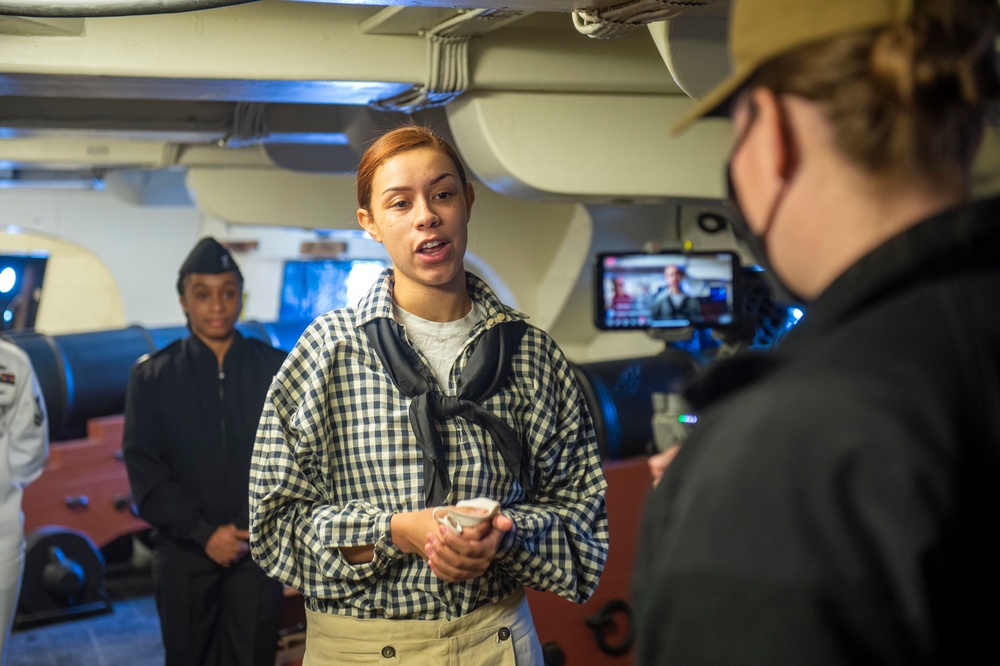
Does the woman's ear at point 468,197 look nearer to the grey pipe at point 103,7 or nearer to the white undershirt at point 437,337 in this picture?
the white undershirt at point 437,337

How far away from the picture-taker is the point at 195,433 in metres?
3.18

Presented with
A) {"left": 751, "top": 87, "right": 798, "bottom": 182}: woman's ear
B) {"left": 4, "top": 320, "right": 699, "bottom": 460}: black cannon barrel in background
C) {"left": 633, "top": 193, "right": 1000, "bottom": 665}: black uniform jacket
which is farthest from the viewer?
{"left": 4, "top": 320, "right": 699, "bottom": 460}: black cannon barrel in background

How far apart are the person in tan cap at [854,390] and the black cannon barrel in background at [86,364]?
4540mm

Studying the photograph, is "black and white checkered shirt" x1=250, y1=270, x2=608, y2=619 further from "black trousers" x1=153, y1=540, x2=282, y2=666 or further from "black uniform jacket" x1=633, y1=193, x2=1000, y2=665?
"black trousers" x1=153, y1=540, x2=282, y2=666

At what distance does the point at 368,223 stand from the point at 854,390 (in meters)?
1.24

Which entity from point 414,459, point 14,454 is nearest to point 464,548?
point 414,459

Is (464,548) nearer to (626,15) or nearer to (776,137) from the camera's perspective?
(776,137)

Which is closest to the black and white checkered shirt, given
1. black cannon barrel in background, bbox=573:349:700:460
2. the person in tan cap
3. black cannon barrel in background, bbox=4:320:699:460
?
the person in tan cap

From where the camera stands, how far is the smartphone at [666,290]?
11.1 feet

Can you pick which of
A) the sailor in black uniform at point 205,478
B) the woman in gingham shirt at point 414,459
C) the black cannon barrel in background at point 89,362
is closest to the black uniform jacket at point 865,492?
the woman in gingham shirt at point 414,459

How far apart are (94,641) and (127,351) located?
4.61 ft

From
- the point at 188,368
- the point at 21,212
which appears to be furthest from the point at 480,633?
the point at 21,212

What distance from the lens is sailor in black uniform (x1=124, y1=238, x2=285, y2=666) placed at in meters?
3.08

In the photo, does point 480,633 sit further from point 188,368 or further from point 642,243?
point 642,243
